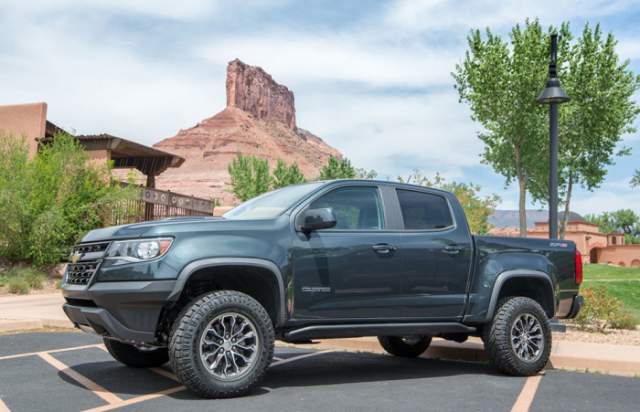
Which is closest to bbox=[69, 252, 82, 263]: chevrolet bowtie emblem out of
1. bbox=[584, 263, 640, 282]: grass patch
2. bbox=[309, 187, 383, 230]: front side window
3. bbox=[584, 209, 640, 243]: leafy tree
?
bbox=[309, 187, 383, 230]: front side window

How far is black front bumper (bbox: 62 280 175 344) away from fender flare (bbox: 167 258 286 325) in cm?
6

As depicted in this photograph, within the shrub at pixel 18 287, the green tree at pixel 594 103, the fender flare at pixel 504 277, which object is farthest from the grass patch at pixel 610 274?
the fender flare at pixel 504 277

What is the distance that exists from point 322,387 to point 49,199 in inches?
693

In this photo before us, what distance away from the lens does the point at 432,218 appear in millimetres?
7938

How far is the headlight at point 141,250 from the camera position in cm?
621

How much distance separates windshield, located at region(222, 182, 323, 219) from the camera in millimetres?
7136

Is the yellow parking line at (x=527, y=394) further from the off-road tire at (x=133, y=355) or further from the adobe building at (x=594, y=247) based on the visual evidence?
the adobe building at (x=594, y=247)

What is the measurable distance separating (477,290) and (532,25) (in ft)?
113

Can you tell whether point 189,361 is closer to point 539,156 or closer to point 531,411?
point 531,411

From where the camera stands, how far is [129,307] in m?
6.13

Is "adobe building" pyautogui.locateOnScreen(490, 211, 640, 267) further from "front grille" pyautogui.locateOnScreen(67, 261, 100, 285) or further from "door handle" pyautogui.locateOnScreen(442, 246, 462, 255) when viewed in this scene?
"front grille" pyautogui.locateOnScreen(67, 261, 100, 285)

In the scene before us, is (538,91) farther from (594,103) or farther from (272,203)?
(272,203)

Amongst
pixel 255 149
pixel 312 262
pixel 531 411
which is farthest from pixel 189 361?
pixel 255 149

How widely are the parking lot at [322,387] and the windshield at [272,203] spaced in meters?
1.68
